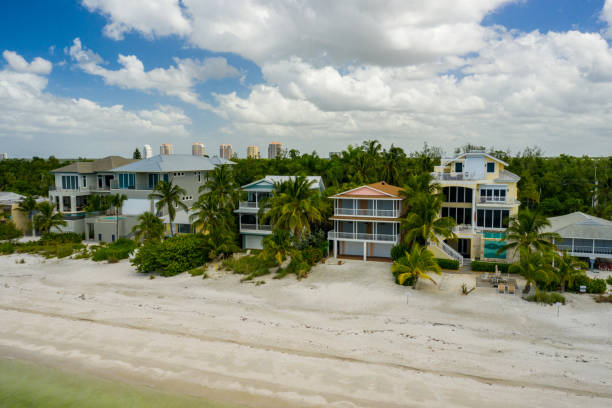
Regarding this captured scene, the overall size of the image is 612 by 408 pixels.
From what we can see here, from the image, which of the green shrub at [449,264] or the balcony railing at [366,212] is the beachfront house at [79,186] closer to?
the balcony railing at [366,212]

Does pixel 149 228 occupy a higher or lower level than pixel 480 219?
lower

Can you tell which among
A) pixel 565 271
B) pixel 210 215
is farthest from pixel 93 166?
pixel 565 271

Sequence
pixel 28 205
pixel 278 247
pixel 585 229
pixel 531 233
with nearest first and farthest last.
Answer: pixel 531 233 < pixel 278 247 < pixel 585 229 < pixel 28 205

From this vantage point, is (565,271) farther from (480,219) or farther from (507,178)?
(507,178)

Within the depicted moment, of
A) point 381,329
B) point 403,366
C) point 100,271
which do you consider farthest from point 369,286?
point 100,271

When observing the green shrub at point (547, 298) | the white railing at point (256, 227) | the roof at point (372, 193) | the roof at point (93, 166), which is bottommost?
the green shrub at point (547, 298)

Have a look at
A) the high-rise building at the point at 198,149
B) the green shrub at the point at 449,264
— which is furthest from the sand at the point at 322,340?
the high-rise building at the point at 198,149

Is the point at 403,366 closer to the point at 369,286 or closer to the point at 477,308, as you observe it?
the point at 477,308
